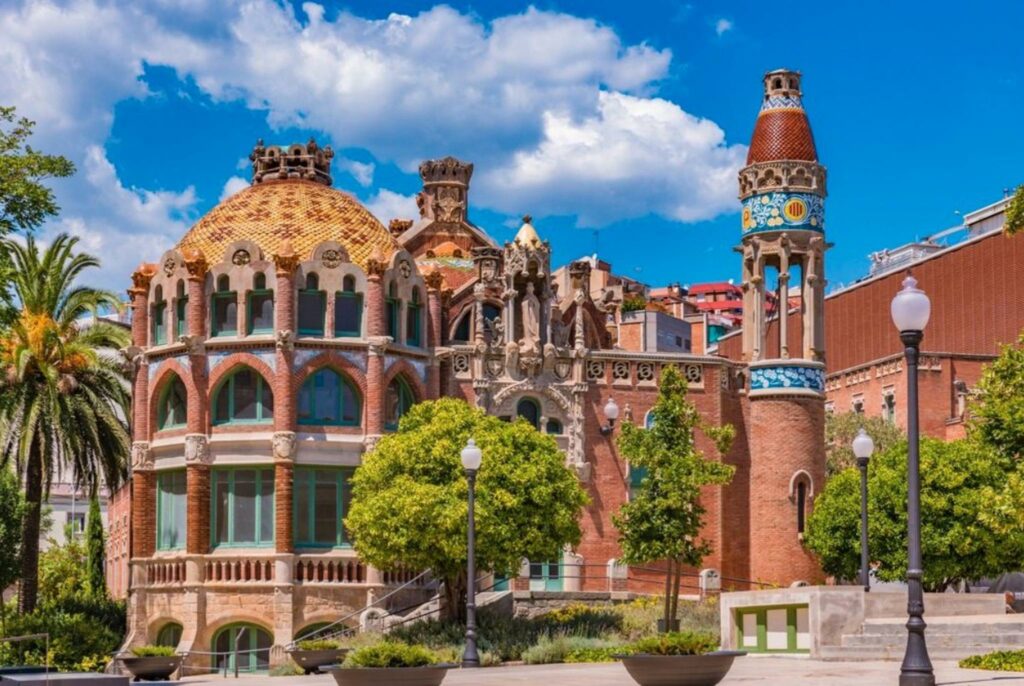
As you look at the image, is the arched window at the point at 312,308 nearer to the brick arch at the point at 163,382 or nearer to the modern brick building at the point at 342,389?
the modern brick building at the point at 342,389

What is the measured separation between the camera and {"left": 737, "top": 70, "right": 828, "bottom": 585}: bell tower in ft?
173

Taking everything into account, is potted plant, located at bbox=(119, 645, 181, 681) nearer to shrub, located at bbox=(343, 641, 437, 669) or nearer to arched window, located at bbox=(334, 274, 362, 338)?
arched window, located at bbox=(334, 274, 362, 338)

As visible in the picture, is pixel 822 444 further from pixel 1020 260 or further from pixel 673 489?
pixel 1020 260

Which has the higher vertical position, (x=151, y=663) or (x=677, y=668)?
(x=677, y=668)

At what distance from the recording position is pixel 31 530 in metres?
47.3

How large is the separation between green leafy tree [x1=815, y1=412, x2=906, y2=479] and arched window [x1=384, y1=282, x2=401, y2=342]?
20219 mm

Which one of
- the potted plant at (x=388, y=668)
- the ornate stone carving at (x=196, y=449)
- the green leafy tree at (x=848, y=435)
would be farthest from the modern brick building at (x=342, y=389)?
the potted plant at (x=388, y=668)

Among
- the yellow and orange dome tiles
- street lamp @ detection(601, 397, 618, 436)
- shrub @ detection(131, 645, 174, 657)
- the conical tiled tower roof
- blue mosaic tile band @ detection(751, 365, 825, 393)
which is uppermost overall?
the conical tiled tower roof

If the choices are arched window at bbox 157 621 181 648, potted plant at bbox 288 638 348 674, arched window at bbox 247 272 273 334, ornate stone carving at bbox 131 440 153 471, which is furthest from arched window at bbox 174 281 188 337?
potted plant at bbox 288 638 348 674

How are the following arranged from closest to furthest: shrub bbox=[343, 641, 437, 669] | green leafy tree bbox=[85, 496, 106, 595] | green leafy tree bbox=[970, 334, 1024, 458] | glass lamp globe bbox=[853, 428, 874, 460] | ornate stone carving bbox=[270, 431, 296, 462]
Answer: shrub bbox=[343, 641, 437, 669] → glass lamp globe bbox=[853, 428, 874, 460] → green leafy tree bbox=[970, 334, 1024, 458] → ornate stone carving bbox=[270, 431, 296, 462] → green leafy tree bbox=[85, 496, 106, 595]

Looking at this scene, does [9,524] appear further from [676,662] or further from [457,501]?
[676,662]

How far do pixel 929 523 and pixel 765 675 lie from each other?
2289cm

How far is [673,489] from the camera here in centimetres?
4541

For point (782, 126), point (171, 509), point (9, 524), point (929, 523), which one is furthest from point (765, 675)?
point (782, 126)
